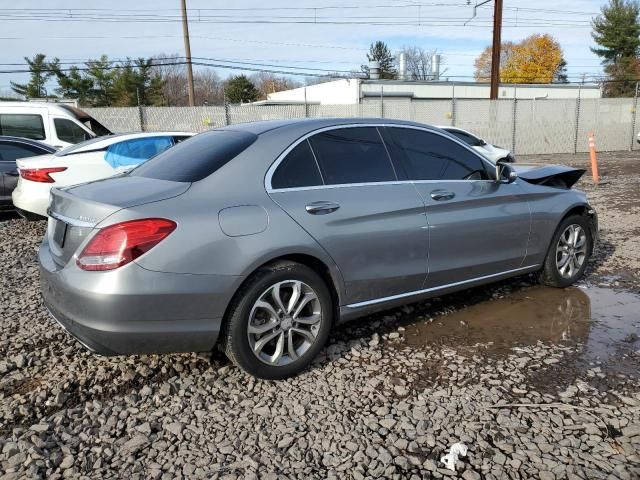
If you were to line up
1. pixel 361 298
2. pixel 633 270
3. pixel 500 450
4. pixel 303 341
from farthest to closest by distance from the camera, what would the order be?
pixel 633 270 < pixel 361 298 < pixel 303 341 < pixel 500 450

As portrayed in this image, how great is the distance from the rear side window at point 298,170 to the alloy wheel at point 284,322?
2.05ft

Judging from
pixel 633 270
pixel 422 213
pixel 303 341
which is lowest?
pixel 633 270

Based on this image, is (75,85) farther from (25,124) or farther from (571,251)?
(571,251)

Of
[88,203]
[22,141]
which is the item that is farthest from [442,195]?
[22,141]

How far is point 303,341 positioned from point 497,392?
1206 millimetres

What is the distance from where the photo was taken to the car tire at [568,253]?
4992 millimetres

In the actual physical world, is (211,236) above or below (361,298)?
above

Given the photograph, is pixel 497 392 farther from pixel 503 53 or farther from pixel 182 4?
pixel 503 53

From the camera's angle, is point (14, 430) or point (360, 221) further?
point (360, 221)

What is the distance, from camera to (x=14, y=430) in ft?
9.31

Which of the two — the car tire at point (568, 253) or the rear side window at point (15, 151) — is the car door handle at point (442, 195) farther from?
the rear side window at point (15, 151)

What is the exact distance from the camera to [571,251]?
5145 millimetres

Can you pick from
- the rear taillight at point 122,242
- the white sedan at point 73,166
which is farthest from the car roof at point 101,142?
the rear taillight at point 122,242

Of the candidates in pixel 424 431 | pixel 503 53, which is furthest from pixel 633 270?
pixel 503 53
